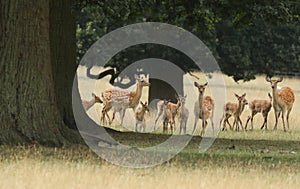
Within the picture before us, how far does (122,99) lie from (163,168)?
1057 centimetres

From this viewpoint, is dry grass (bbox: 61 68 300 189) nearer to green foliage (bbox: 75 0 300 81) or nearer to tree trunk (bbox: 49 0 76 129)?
tree trunk (bbox: 49 0 76 129)

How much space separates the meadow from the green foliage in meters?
3.80

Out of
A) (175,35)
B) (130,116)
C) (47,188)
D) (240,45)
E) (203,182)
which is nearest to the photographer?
(47,188)

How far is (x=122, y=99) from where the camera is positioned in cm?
2556

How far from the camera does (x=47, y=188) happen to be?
12.2m

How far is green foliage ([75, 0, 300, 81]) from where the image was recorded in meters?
23.8

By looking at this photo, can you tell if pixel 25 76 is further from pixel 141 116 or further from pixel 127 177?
pixel 141 116

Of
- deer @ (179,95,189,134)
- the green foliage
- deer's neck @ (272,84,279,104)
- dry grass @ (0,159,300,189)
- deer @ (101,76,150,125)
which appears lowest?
dry grass @ (0,159,300,189)

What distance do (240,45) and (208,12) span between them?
14264mm

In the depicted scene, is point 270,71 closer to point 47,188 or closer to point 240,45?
point 240,45

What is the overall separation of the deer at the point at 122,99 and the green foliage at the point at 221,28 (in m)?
1.96

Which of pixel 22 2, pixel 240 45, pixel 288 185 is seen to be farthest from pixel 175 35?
pixel 288 185

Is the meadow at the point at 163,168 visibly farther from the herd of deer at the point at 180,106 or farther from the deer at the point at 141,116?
the deer at the point at 141,116

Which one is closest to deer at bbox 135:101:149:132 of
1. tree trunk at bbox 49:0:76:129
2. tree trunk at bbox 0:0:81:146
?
tree trunk at bbox 49:0:76:129
